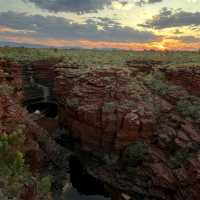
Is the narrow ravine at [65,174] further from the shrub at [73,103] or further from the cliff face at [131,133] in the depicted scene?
the shrub at [73,103]

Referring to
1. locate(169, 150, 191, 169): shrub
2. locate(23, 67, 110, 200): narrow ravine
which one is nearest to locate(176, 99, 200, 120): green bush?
locate(169, 150, 191, 169): shrub

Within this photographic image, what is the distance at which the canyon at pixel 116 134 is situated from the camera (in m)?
26.1

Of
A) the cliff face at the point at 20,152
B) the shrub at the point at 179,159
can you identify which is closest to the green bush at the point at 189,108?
the shrub at the point at 179,159

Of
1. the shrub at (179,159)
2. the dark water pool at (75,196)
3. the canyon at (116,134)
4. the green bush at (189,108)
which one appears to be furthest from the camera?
the green bush at (189,108)

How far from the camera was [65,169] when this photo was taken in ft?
95.3

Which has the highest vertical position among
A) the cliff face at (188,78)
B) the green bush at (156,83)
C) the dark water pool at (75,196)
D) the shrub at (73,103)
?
the cliff face at (188,78)

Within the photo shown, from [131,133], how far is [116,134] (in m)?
1.30

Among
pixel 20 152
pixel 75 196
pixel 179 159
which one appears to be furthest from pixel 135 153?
pixel 20 152

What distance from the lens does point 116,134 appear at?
98.2 feet

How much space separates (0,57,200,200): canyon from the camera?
26.1 m

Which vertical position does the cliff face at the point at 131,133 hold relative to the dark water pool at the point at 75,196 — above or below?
above

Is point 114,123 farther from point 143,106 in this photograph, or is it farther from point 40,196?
point 40,196

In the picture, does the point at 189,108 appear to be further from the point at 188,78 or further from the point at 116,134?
the point at 116,134

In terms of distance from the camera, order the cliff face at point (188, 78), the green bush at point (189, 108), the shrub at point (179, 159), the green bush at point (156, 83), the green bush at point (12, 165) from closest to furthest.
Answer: the green bush at point (12, 165) → the shrub at point (179, 159) → the green bush at point (189, 108) → the cliff face at point (188, 78) → the green bush at point (156, 83)
